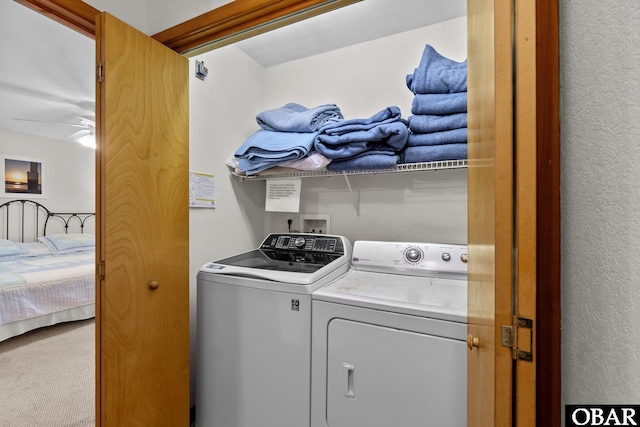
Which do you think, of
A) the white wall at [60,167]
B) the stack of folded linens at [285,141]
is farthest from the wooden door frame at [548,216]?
the white wall at [60,167]

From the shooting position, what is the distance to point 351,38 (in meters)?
1.91

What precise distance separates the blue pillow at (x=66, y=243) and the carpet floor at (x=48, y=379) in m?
1.41

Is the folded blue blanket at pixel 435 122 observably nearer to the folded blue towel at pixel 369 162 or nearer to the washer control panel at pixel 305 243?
the folded blue towel at pixel 369 162

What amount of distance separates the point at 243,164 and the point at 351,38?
1.13m

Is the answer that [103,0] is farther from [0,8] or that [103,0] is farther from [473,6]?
[473,6]

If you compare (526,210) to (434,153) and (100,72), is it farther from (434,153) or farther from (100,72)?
(100,72)

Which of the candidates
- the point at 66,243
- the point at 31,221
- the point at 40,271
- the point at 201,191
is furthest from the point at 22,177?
the point at 201,191

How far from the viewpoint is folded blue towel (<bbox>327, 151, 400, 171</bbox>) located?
1515 mm

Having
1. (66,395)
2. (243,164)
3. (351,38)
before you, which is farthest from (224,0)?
(66,395)

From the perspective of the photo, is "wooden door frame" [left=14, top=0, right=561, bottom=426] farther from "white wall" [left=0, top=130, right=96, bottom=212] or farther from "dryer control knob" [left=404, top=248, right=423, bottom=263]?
"white wall" [left=0, top=130, right=96, bottom=212]

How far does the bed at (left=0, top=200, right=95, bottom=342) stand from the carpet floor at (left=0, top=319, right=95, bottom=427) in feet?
0.71

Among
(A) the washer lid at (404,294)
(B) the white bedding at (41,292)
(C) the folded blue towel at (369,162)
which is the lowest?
(B) the white bedding at (41,292)

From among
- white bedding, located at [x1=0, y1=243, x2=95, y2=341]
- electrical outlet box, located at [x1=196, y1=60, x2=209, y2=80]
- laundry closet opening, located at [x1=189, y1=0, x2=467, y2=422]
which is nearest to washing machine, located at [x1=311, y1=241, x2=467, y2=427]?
laundry closet opening, located at [x1=189, y1=0, x2=467, y2=422]

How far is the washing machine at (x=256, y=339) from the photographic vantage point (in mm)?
1234
